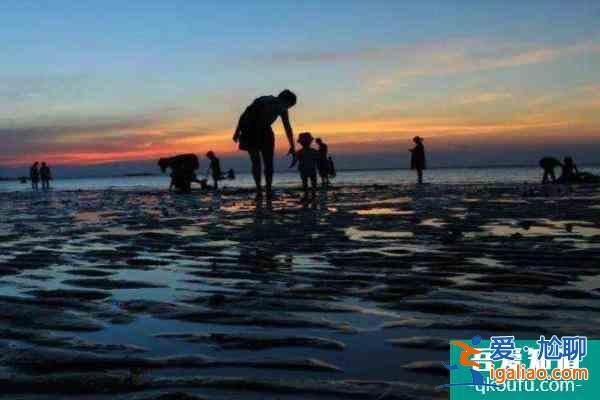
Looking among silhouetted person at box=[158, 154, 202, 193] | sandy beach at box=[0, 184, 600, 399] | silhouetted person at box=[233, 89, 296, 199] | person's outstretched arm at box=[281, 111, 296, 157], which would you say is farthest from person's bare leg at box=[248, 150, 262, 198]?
silhouetted person at box=[158, 154, 202, 193]

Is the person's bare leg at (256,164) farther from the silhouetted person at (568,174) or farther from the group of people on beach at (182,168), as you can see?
the silhouetted person at (568,174)

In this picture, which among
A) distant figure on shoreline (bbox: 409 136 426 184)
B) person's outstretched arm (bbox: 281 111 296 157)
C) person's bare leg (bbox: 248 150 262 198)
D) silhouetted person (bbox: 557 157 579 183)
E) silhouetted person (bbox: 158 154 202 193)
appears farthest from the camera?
distant figure on shoreline (bbox: 409 136 426 184)

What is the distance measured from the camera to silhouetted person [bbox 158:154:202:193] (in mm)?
24203

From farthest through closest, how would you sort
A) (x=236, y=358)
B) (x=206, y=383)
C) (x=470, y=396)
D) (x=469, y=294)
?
(x=469, y=294)
(x=236, y=358)
(x=206, y=383)
(x=470, y=396)

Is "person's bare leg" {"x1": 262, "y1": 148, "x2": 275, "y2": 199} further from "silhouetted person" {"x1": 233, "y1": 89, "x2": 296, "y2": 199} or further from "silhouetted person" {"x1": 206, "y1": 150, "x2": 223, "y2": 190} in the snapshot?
"silhouetted person" {"x1": 206, "y1": 150, "x2": 223, "y2": 190}

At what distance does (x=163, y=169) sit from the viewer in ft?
79.9

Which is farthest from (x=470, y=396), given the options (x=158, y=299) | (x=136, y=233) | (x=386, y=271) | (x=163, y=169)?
(x=163, y=169)

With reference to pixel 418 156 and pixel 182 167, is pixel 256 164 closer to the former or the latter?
pixel 182 167

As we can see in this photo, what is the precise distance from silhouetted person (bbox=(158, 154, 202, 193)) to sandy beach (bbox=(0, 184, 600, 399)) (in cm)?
1814

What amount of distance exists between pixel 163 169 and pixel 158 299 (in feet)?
70.7

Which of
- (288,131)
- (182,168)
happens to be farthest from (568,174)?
(288,131)

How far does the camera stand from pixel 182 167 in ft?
80.0

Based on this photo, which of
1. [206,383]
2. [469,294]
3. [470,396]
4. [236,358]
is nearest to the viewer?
[470,396]

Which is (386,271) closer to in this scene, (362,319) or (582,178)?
(362,319)
